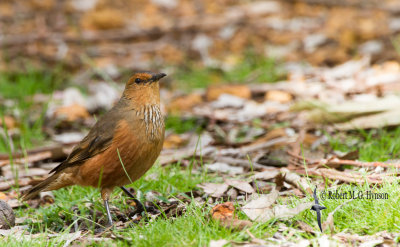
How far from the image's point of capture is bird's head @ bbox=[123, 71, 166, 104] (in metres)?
4.53

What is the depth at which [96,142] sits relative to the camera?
4.38 meters

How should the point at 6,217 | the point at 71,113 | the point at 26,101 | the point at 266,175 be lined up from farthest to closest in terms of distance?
the point at 26,101
the point at 71,113
the point at 266,175
the point at 6,217

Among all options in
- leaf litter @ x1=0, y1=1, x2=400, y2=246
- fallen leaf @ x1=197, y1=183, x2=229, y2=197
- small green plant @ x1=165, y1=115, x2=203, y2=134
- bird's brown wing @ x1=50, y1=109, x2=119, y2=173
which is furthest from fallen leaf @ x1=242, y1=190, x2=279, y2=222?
small green plant @ x1=165, y1=115, x2=203, y2=134

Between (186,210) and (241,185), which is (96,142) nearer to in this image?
(186,210)

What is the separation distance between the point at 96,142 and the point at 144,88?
63 cm

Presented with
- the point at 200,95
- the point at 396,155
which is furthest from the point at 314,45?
the point at 396,155

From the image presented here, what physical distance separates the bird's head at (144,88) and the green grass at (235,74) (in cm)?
349

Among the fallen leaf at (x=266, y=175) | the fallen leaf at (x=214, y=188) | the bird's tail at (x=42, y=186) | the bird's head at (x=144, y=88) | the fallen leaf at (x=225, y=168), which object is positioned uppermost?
the bird's head at (x=144, y=88)

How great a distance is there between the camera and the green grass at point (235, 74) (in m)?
8.00

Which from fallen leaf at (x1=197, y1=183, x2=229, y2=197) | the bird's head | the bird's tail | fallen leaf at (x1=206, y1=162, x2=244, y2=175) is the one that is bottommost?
fallen leaf at (x1=206, y1=162, x2=244, y2=175)

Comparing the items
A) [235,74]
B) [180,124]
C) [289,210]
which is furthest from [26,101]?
[289,210]

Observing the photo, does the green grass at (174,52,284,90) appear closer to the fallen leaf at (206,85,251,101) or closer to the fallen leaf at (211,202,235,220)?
the fallen leaf at (206,85,251,101)

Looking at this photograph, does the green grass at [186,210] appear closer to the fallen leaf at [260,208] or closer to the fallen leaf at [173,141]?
the fallen leaf at [260,208]

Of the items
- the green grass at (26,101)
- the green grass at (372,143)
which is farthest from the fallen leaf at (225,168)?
the green grass at (26,101)
